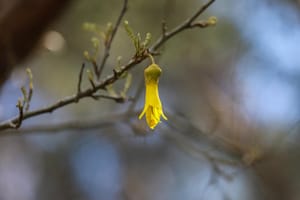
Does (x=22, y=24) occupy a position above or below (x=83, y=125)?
above

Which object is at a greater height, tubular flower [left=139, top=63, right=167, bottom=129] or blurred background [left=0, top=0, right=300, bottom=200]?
blurred background [left=0, top=0, right=300, bottom=200]

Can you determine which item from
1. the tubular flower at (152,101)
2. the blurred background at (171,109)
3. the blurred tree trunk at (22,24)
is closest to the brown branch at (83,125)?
the blurred background at (171,109)

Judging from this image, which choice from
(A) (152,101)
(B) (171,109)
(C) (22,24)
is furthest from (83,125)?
(A) (152,101)

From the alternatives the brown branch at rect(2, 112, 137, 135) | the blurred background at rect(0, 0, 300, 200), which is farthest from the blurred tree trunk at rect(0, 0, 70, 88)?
the brown branch at rect(2, 112, 137, 135)

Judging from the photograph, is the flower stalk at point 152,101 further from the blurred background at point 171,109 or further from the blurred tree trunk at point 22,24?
the blurred tree trunk at point 22,24

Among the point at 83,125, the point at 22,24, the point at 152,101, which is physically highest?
the point at 22,24

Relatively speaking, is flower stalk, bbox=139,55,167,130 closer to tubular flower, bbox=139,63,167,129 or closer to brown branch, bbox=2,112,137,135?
tubular flower, bbox=139,63,167,129

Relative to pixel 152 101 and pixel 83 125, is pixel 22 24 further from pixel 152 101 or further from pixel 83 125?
pixel 152 101
